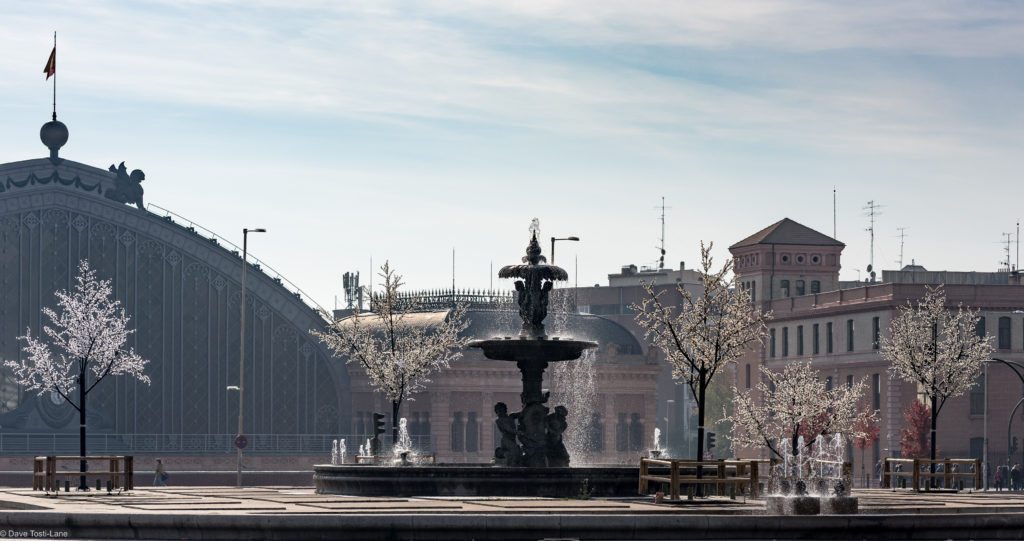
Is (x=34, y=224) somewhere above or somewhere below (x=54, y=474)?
above

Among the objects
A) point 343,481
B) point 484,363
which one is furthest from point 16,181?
point 343,481

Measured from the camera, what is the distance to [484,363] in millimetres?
101062

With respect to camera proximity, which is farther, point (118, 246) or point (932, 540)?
point (118, 246)

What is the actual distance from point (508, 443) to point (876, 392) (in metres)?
61.7

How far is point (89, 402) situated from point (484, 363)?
2246cm

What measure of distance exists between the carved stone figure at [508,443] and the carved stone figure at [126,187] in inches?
2146

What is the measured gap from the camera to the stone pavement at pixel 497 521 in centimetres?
3177

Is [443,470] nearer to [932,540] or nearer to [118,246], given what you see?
[932,540]

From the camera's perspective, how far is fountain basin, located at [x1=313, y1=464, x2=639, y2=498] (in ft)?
133

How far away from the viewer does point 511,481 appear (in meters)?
40.8

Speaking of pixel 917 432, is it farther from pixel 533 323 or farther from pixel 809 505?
pixel 809 505

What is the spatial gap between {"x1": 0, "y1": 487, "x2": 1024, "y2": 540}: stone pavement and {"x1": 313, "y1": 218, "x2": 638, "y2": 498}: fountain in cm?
316

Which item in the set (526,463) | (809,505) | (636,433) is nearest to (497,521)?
(809,505)

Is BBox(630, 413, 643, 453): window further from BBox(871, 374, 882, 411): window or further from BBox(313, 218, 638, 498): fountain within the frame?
BBox(313, 218, 638, 498): fountain
